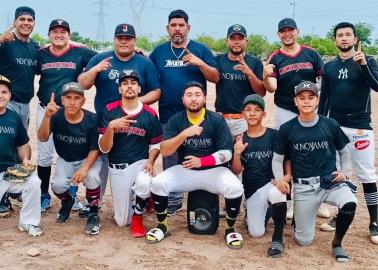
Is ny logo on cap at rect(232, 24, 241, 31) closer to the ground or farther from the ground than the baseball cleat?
farther from the ground

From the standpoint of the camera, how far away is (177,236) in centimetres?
632

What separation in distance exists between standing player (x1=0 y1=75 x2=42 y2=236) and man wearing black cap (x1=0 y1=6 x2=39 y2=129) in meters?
0.79

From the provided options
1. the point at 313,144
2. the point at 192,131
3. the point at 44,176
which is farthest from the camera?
the point at 44,176

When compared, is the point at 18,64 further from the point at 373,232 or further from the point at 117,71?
the point at 373,232

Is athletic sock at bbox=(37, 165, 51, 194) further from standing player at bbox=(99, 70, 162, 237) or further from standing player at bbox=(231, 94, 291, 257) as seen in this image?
standing player at bbox=(231, 94, 291, 257)

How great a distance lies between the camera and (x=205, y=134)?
6.38m

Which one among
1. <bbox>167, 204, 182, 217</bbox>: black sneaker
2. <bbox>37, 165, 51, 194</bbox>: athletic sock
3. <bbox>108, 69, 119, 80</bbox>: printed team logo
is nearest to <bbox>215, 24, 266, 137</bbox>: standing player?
<bbox>167, 204, 182, 217</bbox>: black sneaker

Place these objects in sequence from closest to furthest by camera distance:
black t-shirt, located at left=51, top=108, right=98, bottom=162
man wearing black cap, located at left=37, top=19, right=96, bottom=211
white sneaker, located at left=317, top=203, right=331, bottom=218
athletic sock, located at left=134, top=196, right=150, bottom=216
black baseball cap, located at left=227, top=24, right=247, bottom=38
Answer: athletic sock, located at left=134, top=196, right=150, bottom=216 < black t-shirt, located at left=51, top=108, right=98, bottom=162 < black baseball cap, located at left=227, top=24, right=247, bottom=38 < white sneaker, located at left=317, top=203, right=331, bottom=218 < man wearing black cap, located at left=37, top=19, right=96, bottom=211

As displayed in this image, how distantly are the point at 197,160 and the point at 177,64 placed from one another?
1.65m

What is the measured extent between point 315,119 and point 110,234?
295 centimetres

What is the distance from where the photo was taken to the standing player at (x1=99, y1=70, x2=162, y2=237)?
21.1 ft

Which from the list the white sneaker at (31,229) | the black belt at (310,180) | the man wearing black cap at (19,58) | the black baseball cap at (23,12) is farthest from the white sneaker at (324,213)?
the black baseball cap at (23,12)

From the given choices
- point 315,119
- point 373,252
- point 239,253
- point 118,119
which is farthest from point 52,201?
point 373,252

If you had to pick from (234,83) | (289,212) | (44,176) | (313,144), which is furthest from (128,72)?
(289,212)
